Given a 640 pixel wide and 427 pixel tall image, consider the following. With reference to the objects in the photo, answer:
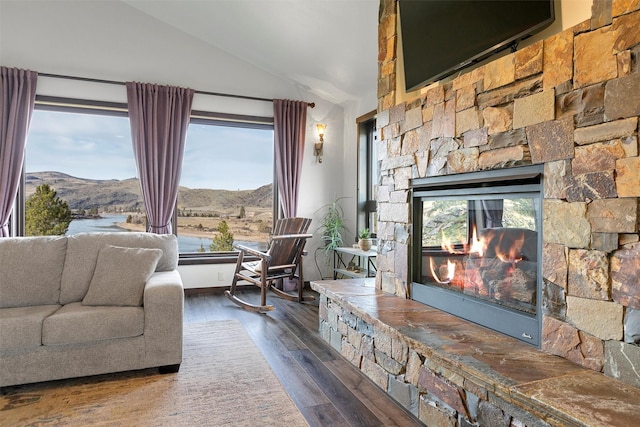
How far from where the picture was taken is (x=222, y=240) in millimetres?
5125

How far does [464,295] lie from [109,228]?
4.19 metres

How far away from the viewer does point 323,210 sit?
A: 5.38 m

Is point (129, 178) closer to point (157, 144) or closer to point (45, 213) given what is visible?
point (157, 144)

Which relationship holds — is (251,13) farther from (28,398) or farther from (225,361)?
(28,398)

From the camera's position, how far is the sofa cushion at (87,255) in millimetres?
2707

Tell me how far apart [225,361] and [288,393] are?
650mm

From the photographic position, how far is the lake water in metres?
4.57

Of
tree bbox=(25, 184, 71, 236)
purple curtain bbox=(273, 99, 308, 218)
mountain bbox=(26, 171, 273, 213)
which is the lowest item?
tree bbox=(25, 184, 71, 236)

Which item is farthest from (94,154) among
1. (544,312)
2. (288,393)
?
(544,312)

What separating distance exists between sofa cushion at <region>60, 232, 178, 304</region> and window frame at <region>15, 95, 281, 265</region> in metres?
1.71

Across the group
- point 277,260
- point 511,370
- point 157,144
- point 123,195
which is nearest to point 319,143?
point 277,260

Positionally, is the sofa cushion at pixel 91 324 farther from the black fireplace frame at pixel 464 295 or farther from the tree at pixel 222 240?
the tree at pixel 222 240

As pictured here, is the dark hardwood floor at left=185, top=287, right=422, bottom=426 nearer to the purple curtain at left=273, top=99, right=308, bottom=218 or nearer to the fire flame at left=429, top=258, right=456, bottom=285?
the fire flame at left=429, top=258, right=456, bottom=285

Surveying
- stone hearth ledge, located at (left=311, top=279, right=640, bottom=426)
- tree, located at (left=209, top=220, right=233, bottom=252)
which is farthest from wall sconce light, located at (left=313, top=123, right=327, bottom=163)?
stone hearth ledge, located at (left=311, top=279, right=640, bottom=426)
